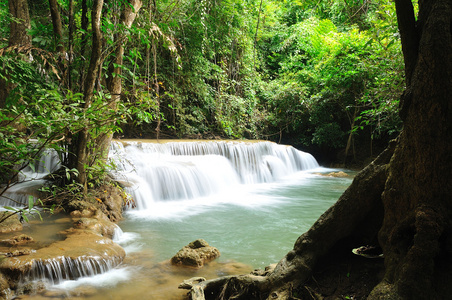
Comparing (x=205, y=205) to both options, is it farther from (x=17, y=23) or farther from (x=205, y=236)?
(x=17, y=23)

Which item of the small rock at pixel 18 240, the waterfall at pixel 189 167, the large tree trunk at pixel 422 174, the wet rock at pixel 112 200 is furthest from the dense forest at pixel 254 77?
the waterfall at pixel 189 167

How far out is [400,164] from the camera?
6.86 feet

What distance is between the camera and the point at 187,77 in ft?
42.7

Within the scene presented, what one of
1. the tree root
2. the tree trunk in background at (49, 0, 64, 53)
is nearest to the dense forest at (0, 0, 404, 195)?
the tree trunk in background at (49, 0, 64, 53)

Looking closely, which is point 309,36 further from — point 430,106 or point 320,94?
point 430,106

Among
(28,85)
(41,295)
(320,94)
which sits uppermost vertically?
(320,94)

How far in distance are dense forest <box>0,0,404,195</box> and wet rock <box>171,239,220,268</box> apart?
1801mm

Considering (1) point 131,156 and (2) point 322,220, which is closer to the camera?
(2) point 322,220

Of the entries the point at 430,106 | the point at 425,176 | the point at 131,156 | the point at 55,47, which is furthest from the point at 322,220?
the point at 131,156

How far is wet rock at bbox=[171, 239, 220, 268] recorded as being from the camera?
4.09 metres

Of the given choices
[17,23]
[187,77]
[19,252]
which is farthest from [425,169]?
[187,77]

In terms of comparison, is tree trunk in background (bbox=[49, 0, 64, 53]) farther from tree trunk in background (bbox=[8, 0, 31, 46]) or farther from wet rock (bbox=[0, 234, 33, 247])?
wet rock (bbox=[0, 234, 33, 247])

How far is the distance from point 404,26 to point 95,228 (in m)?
4.76

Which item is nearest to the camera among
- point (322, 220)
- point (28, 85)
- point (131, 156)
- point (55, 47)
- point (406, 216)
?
point (406, 216)
